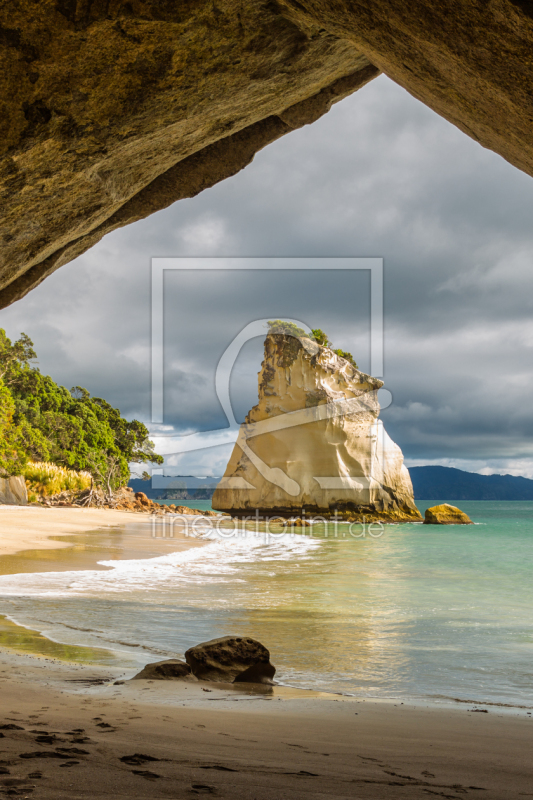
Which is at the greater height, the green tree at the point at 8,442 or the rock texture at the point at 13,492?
the green tree at the point at 8,442

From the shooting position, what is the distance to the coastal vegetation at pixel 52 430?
27922 millimetres

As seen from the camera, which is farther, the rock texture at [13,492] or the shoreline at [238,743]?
the rock texture at [13,492]

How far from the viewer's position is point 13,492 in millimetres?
31656

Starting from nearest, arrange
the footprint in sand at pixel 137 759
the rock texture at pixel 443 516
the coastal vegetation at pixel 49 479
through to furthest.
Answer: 1. the footprint in sand at pixel 137 759
2. the coastal vegetation at pixel 49 479
3. the rock texture at pixel 443 516

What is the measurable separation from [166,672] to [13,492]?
31.2 metres

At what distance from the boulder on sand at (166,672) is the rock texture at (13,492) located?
3042 cm

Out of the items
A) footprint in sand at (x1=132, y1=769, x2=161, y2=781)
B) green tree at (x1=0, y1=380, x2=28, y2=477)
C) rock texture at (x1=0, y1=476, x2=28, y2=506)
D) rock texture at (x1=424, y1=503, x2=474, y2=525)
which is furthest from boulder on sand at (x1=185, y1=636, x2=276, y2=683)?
Result: rock texture at (x1=424, y1=503, x2=474, y2=525)

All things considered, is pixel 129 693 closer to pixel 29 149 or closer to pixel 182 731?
pixel 182 731

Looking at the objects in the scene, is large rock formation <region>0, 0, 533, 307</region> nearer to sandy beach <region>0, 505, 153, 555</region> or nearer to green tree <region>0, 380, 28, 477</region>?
sandy beach <region>0, 505, 153, 555</region>

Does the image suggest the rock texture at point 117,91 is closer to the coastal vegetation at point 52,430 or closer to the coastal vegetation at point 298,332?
the coastal vegetation at point 52,430

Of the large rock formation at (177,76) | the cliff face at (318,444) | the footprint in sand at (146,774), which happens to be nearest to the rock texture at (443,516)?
the cliff face at (318,444)

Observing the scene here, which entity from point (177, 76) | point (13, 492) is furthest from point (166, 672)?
point (13, 492)

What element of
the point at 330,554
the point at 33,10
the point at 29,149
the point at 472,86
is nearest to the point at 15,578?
the point at 29,149

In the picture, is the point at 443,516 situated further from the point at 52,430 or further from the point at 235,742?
the point at 235,742
